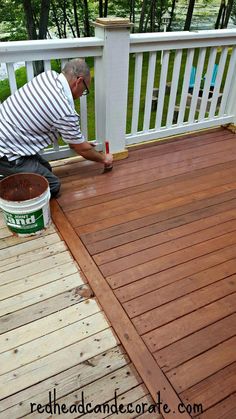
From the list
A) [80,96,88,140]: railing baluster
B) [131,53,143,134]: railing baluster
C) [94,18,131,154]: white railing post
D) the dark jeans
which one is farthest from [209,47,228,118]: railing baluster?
the dark jeans

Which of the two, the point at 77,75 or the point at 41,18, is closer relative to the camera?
the point at 77,75

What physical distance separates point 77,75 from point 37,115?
1.14ft

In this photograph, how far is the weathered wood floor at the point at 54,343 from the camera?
121 cm

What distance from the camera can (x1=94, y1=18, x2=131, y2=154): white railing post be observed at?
2197 millimetres

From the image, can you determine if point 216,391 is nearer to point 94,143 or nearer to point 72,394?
point 72,394

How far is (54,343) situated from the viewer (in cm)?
138

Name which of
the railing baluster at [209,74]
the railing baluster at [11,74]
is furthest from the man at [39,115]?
the railing baluster at [209,74]

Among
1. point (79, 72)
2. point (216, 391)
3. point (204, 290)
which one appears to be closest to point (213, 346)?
point (216, 391)

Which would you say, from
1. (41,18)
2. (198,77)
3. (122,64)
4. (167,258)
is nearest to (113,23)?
(122,64)

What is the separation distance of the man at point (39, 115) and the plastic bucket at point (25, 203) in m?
0.11

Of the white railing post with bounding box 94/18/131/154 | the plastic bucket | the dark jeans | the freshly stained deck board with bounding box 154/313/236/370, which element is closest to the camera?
the freshly stained deck board with bounding box 154/313/236/370

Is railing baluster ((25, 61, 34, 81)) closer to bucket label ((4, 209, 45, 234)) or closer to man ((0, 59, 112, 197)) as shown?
man ((0, 59, 112, 197))

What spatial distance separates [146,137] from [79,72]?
3.77 ft

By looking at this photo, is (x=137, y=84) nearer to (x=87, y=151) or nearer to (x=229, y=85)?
(x=87, y=151)
